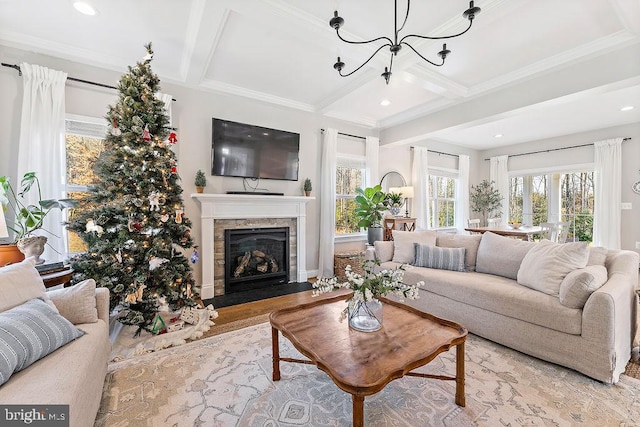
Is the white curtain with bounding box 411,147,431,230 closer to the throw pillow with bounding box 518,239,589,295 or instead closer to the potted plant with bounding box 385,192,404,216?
the potted plant with bounding box 385,192,404,216

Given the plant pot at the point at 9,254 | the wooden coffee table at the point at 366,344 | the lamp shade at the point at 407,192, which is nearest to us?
the wooden coffee table at the point at 366,344

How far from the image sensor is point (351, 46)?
8.63ft

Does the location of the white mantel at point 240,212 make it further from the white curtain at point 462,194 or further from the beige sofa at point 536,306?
the white curtain at point 462,194

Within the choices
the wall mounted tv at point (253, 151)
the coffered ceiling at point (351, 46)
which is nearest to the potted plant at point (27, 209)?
the coffered ceiling at point (351, 46)

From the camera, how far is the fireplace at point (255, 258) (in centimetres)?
379

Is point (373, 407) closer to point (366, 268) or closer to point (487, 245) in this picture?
point (366, 268)

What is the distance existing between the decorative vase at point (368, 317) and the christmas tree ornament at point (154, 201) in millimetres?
2069

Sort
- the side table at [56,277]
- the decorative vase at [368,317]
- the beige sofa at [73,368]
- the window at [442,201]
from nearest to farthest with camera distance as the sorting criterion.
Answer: the beige sofa at [73,368] → the decorative vase at [368,317] → the side table at [56,277] → the window at [442,201]

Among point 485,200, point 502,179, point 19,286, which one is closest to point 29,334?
point 19,286

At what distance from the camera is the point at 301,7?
87.0 inches

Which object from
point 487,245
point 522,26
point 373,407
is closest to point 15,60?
point 373,407

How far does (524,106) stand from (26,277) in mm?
A: 4814

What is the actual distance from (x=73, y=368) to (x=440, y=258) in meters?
3.11

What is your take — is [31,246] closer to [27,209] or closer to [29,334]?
[27,209]
